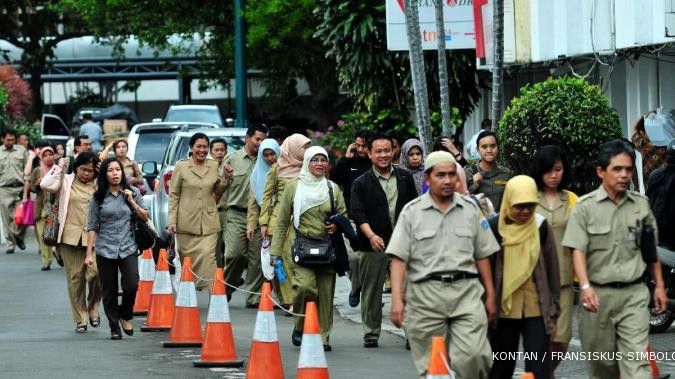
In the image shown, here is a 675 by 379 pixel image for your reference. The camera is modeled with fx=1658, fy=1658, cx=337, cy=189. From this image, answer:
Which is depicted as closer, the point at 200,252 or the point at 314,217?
the point at 314,217

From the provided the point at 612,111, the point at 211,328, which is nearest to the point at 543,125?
the point at 612,111

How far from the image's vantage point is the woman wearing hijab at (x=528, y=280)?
948cm

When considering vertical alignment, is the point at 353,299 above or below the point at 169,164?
below

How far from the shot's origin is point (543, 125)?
16.0 metres

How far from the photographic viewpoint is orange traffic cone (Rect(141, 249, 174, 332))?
15.1 metres

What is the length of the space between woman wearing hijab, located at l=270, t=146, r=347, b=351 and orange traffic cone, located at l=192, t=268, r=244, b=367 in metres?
1.12

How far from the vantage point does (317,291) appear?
13625mm

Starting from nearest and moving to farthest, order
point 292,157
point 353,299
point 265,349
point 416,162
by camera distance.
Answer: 1. point 265,349
2. point 416,162
3. point 292,157
4. point 353,299

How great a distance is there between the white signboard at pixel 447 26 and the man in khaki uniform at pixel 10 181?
7.95 m

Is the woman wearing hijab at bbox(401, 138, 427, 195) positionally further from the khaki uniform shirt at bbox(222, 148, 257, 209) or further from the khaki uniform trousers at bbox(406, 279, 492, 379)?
the khaki uniform trousers at bbox(406, 279, 492, 379)

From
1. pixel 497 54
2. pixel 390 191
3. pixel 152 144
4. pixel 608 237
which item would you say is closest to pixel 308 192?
pixel 390 191

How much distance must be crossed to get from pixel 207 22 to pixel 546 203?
3003 centimetres

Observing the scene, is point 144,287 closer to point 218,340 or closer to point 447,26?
point 218,340

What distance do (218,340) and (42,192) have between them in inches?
455
